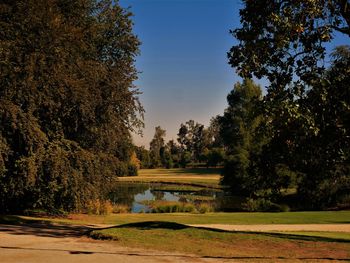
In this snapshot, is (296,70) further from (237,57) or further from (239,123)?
(239,123)

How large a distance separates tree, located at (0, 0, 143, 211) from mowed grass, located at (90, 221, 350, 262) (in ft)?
18.9

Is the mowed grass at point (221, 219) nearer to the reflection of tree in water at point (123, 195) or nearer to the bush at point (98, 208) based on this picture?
the bush at point (98, 208)

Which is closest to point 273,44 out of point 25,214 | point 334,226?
point 334,226

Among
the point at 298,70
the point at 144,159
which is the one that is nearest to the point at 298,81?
the point at 298,70

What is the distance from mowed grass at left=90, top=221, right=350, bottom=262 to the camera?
13.6 m

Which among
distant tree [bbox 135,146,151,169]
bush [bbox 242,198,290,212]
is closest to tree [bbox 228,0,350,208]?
bush [bbox 242,198,290,212]

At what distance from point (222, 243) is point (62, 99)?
1036 cm

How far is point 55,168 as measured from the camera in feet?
67.5

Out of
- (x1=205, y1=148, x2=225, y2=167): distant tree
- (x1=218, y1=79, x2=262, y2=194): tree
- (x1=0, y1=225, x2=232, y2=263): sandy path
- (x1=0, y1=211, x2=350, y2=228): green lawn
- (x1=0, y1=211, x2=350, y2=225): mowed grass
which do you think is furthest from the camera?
(x1=205, y1=148, x2=225, y2=167): distant tree

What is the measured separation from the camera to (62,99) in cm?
2153

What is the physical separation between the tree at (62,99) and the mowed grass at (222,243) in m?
5.75

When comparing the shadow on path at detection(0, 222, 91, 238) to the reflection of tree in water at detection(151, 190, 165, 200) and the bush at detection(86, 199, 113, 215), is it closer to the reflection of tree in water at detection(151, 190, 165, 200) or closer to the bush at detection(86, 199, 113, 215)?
the bush at detection(86, 199, 113, 215)

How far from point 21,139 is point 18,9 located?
553cm

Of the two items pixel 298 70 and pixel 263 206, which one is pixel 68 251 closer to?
pixel 298 70
